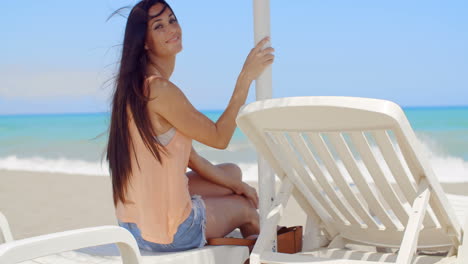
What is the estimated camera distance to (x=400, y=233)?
279 centimetres

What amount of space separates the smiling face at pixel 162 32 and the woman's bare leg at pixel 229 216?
714mm

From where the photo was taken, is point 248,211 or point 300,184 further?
point 248,211

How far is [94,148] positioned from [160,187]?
16.6 meters

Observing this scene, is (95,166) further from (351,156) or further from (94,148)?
(351,156)

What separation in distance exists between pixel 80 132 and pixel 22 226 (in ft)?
68.9

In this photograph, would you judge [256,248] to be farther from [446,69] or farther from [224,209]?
[446,69]

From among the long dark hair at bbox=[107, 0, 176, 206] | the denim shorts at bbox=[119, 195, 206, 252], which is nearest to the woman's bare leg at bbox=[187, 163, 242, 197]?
the denim shorts at bbox=[119, 195, 206, 252]

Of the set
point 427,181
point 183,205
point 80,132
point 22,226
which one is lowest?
point 80,132

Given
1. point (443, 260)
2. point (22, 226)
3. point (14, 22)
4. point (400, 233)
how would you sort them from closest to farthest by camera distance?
point (443, 260) < point (400, 233) < point (22, 226) < point (14, 22)

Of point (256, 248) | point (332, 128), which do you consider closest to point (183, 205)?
point (256, 248)

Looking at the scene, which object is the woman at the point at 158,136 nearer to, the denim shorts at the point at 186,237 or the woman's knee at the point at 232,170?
the denim shorts at the point at 186,237

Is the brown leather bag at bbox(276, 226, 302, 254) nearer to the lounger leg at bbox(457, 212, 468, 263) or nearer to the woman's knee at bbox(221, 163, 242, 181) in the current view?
the woman's knee at bbox(221, 163, 242, 181)

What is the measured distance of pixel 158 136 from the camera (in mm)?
2834

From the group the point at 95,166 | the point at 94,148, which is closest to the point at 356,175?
the point at 95,166
